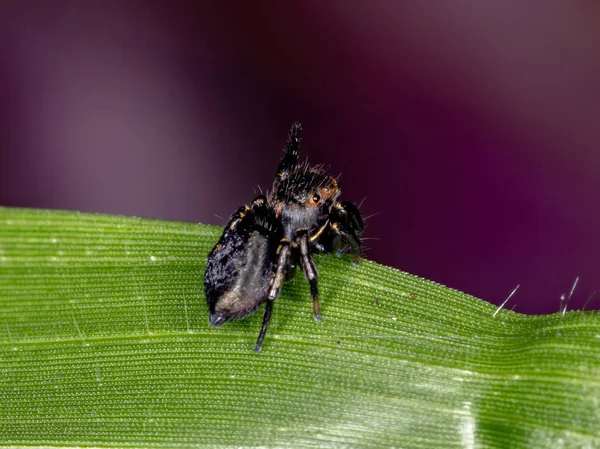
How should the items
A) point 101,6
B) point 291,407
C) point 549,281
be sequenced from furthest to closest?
1. point 101,6
2. point 549,281
3. point 291,407

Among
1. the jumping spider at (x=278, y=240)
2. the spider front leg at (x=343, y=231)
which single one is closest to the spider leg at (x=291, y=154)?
the jumping spider at (x=278, y=240)

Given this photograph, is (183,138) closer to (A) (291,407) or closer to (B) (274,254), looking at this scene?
(B) (274,254)

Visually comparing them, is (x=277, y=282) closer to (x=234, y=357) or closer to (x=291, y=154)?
(x=234, y=357)

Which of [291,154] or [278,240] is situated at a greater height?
[291,154]

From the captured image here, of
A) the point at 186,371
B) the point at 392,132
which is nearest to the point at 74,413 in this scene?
the point at 186,371

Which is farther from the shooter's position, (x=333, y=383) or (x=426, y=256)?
(x=426, y=256)

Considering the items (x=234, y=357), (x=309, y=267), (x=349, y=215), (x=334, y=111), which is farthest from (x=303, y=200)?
(x=334, y=111)

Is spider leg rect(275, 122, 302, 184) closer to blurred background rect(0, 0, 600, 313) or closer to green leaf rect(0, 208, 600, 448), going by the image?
green leaf rect(0, 208, 600, 448)

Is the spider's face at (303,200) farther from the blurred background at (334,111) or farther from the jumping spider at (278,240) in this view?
the blurred background at (334,111)
